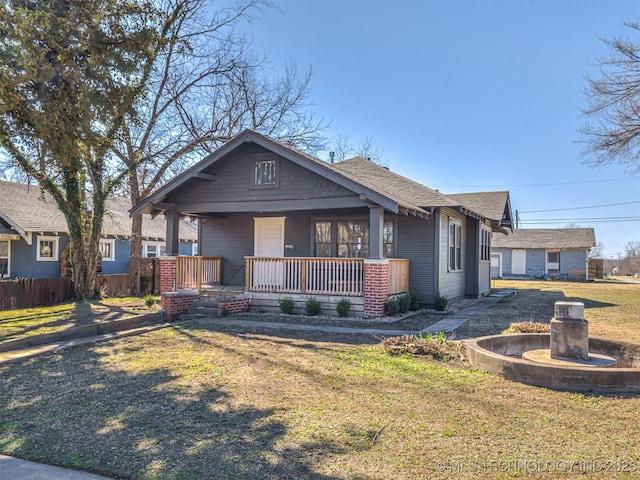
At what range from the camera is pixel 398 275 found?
13.2m

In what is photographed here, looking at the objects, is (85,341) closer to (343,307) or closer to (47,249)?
(343,307)

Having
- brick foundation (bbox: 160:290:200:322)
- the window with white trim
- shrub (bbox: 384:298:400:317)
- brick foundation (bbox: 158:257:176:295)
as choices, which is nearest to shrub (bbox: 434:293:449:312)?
shrub (bbox: 384:298:400:317)

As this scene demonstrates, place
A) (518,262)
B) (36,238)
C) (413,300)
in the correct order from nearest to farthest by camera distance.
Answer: (413,300)
(36,238)
(518,262)

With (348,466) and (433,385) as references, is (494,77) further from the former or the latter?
(348,466)

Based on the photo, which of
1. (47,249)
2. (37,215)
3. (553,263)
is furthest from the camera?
(553,263)

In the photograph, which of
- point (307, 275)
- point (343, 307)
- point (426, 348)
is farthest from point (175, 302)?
point (426, 348)

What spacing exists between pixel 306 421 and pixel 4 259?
21.2m

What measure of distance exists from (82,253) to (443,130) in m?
19.7

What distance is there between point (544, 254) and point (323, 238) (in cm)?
2873

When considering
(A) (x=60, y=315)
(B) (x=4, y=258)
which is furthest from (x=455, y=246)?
(B) (x=4, y=258)

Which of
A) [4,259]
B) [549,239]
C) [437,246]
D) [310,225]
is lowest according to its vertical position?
[4,259]

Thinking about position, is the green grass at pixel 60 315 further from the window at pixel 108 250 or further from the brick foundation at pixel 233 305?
the window at pixel 108 250

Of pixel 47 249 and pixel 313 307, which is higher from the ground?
pixel 47 249

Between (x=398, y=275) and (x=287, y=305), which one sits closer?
(x=287, y=305)
